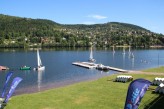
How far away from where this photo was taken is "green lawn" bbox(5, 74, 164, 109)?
40344 mm

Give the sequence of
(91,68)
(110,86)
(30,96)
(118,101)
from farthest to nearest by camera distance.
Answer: (91,68)
(110,86)
(30,96)
(118,101)

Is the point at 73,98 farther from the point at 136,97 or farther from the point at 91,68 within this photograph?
the point at 91,68

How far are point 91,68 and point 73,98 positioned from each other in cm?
7404

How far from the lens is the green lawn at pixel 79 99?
1588 inches

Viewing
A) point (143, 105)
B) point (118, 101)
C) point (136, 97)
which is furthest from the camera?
point (118, 101)

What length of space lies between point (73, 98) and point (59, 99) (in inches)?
86.1

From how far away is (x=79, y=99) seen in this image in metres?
44.3

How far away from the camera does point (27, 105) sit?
41.1 metres

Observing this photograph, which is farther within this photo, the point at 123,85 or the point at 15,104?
the point at 123,85

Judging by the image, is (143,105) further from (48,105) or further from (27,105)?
(27,105)

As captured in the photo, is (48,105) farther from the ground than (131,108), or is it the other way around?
(131,108)

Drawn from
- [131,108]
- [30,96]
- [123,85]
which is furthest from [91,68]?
[131,108]

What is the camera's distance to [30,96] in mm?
47281

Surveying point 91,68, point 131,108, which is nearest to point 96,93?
point 131,108
